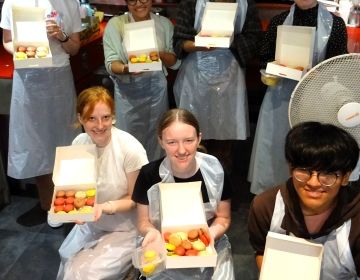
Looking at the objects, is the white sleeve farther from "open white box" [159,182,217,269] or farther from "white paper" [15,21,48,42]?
"open white box" [159,182,217,269]

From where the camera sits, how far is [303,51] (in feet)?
6.82

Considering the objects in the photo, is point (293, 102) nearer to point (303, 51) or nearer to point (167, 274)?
point (303, 51)

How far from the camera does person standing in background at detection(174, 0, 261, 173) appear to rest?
2371mm

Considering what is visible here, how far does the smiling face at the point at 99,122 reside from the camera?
1.88m

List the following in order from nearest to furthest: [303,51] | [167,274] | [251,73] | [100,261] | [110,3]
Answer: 1. [167,274]
2. [100,261]
3. [303,51]
4. [251,73]
5. [110,3]

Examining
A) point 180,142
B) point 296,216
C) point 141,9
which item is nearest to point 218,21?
point 141,9

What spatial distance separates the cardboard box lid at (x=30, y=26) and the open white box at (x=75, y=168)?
2.27ft

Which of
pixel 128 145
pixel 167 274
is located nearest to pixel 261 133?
pixel 128 145

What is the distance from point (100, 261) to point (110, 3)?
264 cm

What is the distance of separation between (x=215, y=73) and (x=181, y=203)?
965 millimetres

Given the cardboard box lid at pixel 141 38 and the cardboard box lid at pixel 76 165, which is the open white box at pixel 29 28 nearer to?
the cardboard box lid at pixel 141 38

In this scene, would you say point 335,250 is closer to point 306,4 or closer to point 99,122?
point 99,122

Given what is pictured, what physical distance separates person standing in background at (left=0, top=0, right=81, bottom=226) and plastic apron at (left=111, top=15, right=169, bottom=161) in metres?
0.27

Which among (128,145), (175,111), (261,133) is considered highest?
(175,111)
